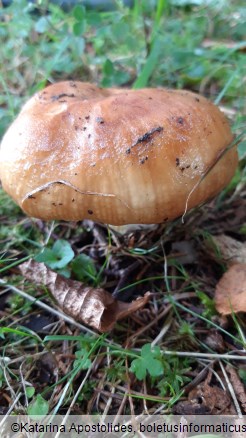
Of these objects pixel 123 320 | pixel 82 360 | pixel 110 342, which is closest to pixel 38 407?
pixel 82 360

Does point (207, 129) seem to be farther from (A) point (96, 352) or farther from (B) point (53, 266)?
(A) point (96, 352)

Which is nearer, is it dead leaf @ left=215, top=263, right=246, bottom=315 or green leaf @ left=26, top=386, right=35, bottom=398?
green leaf @ left=26, top=386, right=35, bottom=398

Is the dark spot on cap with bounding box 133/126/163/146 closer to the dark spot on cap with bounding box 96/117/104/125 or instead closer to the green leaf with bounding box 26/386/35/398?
the dark spot on cap with bounding box 96/117/104/125

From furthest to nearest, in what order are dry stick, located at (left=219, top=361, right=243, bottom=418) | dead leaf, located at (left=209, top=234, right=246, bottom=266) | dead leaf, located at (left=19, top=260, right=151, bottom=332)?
dead leaf, located at (left=209, top=234, right=246, bottom=266) < dead leaf, located at (left=19, top=260, right=151, bottom=332) < dry stick, located at (left=219, top=361, right=243, bottom=418)

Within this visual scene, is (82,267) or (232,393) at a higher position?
(82,267)

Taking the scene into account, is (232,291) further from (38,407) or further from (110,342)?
(38,407)

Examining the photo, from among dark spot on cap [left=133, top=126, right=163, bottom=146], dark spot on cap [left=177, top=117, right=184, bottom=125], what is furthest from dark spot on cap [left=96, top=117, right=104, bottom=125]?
dark spot on cap [left=177, top=117, right=184, bottom=125]

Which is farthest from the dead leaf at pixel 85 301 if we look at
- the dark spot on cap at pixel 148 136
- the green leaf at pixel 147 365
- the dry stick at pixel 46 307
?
the dark spot on cap at pixel 148 136
